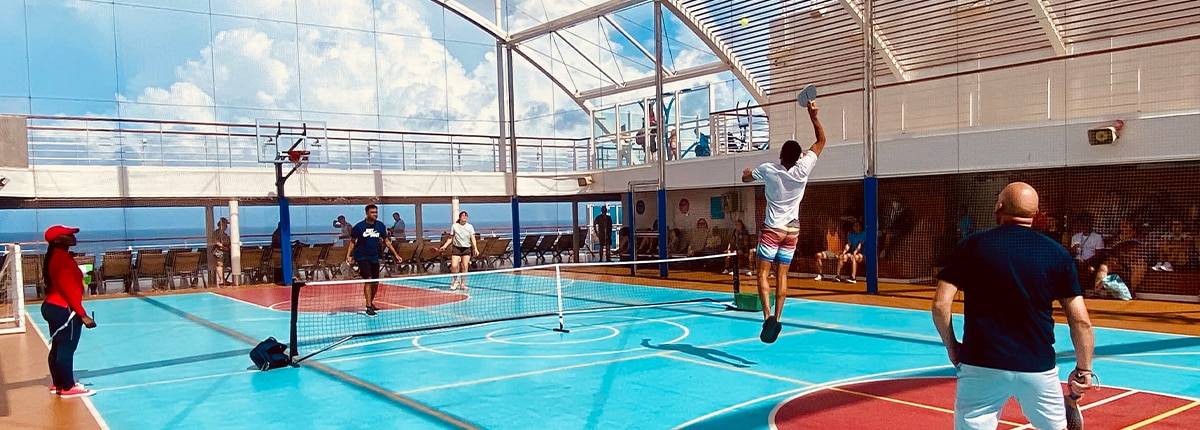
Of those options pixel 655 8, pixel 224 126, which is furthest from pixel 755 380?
pixel 224 126

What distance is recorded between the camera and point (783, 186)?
7.98 metres

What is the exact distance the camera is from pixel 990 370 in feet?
11.5

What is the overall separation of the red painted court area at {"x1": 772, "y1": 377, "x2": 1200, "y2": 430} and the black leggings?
623 cm

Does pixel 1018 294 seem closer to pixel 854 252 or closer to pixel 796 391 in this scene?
pixel 796 391

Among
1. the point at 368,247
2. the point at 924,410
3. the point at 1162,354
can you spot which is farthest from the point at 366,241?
the point at 1162,354

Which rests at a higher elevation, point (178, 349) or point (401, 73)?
point (401, 73)

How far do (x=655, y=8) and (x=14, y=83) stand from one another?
14.9m

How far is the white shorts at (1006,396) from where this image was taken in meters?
3.46

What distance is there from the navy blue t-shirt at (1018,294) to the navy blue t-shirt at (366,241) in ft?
35.3

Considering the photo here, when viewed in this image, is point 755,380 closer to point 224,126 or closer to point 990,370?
point 990,370

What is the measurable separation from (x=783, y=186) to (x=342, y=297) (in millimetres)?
11449

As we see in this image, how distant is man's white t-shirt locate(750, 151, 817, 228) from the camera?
7.91 meters

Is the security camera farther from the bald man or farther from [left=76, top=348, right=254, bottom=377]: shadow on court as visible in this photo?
[left=76, top=348, right=254, bottom=377]: shadow on court

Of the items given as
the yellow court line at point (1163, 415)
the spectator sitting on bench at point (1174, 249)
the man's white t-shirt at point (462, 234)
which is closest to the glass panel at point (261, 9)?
the man's white t-shirt at point (462, 234)
